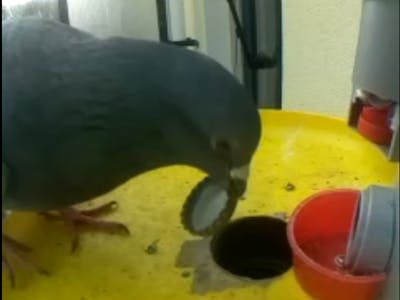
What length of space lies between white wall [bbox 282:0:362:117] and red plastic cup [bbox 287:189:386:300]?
0.47 meters

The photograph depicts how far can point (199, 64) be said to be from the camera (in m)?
0.53

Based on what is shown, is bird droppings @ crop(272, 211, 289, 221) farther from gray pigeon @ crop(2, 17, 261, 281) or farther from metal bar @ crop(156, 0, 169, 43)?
metal bar @ crop(156, 0, 169, 43)

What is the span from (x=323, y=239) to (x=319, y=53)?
21.5 inches

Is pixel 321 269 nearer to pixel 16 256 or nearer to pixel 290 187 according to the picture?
pixel 290 187

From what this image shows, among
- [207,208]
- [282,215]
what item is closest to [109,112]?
[207,208]

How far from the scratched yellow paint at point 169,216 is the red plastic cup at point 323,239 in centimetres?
3

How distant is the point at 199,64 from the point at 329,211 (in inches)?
8.8

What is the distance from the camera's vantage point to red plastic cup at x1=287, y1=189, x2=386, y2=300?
585 mm

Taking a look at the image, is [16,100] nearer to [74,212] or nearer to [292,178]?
[74,212]

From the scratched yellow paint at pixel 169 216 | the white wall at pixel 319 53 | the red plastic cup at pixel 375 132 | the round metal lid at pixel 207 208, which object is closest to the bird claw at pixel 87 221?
the scratched yellow paint at pixel 169 216

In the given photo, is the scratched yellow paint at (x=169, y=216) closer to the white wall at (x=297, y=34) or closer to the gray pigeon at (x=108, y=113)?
the gray pigeon at (x=108, y=113)

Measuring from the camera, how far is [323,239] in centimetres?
67

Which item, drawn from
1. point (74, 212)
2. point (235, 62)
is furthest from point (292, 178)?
point (235, 62)

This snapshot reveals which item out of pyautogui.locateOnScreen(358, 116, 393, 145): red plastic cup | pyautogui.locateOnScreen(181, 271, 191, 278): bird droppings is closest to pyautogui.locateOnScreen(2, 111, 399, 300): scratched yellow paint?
pyautogui.locateOnScreen(181, 271, 191, 278): bird droppings
